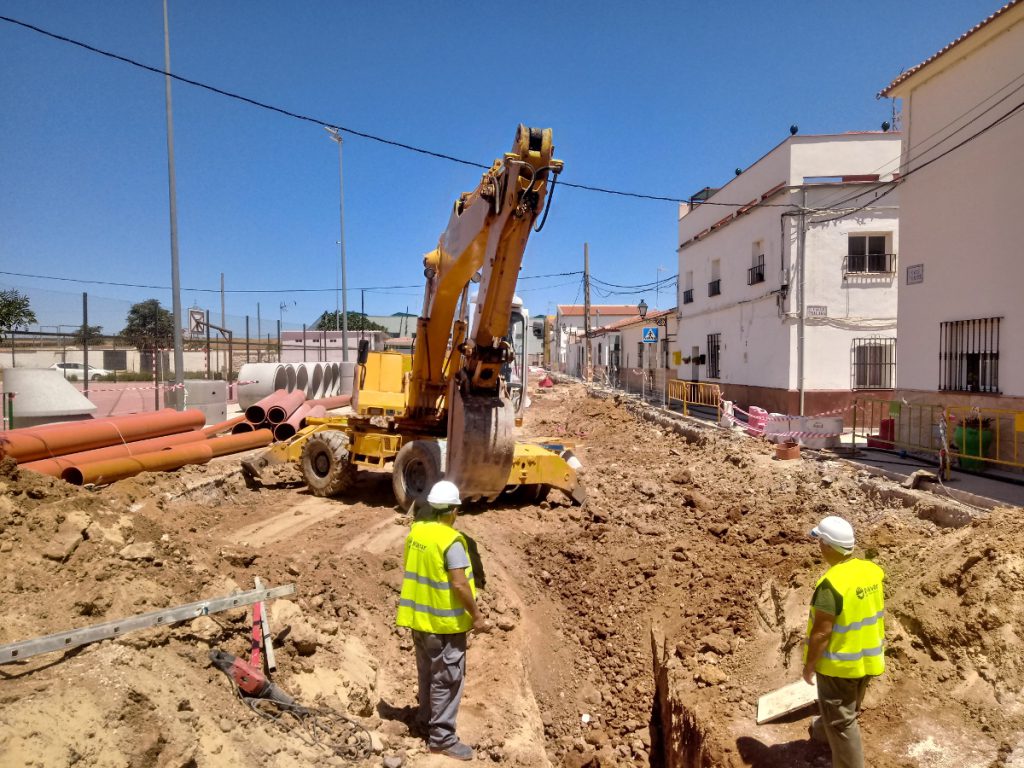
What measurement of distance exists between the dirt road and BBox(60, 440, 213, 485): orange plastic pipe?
0.41 metres

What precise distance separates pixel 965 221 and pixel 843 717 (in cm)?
1033

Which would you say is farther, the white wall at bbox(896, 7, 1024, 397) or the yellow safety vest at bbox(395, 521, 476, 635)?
the white wall at bbox(896, 7, 1024, 397)

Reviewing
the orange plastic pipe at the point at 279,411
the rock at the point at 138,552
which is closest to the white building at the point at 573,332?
the orange plastic pipe at the point at 279,411

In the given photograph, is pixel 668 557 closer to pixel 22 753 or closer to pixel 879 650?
pixel 879 650

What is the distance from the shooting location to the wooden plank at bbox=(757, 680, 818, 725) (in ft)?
13.9

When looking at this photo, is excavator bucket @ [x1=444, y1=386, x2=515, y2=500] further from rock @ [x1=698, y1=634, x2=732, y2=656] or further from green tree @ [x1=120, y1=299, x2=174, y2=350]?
green tree @ [x1=120, y1=299, x2=174, y2=350]

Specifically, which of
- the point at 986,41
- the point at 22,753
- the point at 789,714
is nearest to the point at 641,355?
the point at 986,41

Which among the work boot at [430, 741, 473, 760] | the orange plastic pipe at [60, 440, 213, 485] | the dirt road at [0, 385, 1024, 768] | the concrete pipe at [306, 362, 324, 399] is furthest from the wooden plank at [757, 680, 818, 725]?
the concrete pipe at [306, 362, 324, 399]

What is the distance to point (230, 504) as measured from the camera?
10023mm

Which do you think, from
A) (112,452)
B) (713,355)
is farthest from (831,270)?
(112,452)

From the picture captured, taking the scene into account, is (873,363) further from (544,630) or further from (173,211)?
(173,211)

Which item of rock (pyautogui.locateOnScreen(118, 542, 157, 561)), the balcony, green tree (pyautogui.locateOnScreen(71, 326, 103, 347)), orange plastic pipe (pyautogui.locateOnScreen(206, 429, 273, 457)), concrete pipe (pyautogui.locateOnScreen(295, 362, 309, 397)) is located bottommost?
orange plastic pipe (pyautogui.locateOnScreen(206, 429, 273, 457))

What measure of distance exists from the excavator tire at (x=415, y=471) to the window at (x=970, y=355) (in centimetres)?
876

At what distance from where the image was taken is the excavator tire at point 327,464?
32.1 feet
